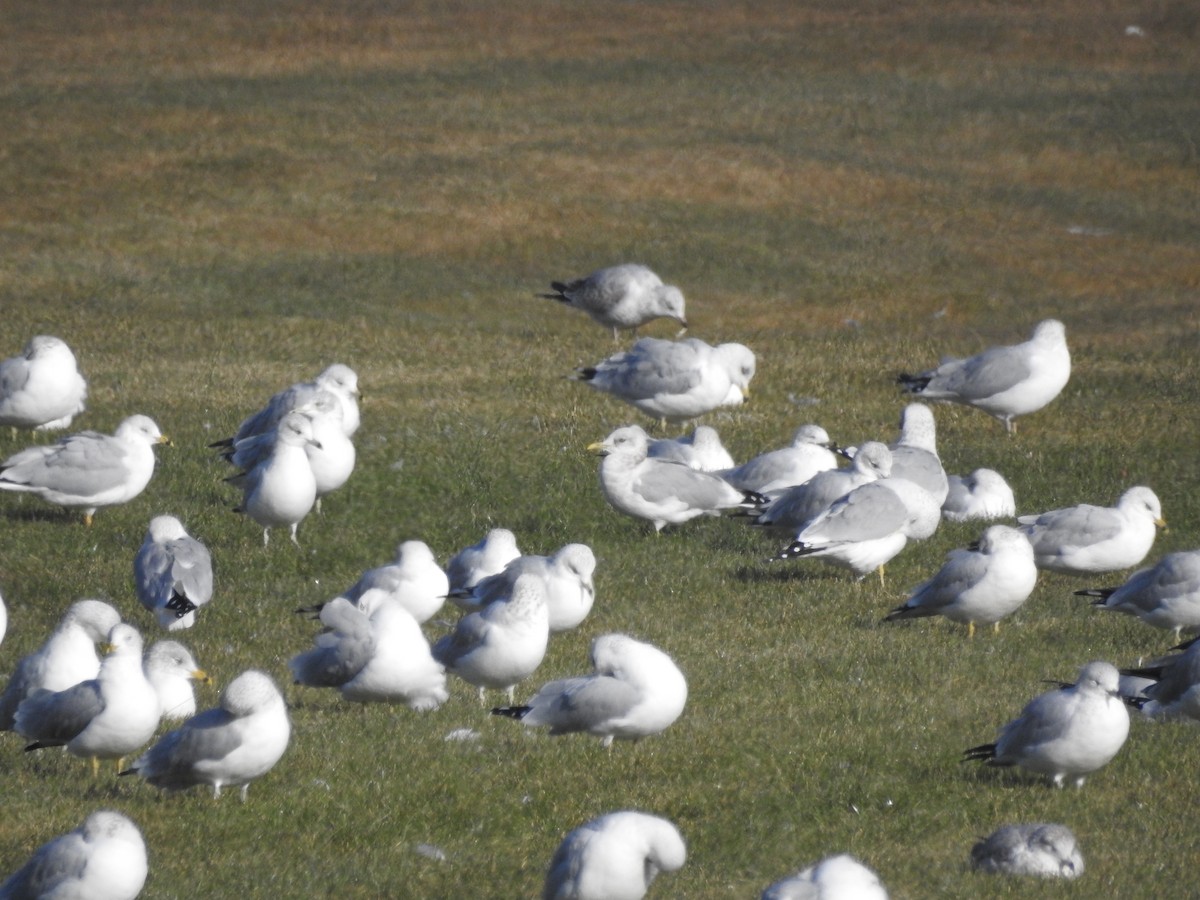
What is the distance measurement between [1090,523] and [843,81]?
3138 centimetres

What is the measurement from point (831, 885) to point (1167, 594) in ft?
19.3

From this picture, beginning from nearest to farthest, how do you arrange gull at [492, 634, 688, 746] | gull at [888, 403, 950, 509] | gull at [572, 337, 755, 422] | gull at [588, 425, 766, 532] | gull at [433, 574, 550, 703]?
gull at [492, 634, 688, 746]
gull at [433, 574, 550, 703]
gull at [588, 425, 766, 532]
gull at [888, 403, 950, 509]
gull at [572, 337, 755, 422]

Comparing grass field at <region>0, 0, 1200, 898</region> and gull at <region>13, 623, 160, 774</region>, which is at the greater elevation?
gull at <region>13, 623, 160, 774</region>

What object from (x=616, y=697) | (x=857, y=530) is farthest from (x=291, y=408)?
(x=616, y=697)

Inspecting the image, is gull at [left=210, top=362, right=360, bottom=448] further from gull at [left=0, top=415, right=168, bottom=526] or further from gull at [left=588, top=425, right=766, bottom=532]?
gull at [left=588, top=425, right=766, bottom=532]

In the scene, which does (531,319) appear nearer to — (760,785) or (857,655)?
(857,655)

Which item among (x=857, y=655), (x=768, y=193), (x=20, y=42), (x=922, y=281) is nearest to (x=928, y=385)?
A: (x=857, y=655)

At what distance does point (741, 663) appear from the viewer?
11.4 meters

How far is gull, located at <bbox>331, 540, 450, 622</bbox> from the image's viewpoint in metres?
11.5

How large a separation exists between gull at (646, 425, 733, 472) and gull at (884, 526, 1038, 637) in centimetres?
384

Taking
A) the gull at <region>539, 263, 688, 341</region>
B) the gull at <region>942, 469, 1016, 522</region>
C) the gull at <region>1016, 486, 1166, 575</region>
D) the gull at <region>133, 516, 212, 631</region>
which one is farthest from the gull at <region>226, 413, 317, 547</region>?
the gull at <region>539, 263, 688, 341</region>

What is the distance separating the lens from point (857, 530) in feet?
42.3

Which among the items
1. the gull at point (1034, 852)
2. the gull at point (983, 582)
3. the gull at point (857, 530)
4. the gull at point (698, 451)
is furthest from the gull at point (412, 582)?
the gull at point (1034, 852)

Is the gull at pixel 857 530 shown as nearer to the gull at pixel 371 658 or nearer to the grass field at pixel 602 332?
the grass field at pixel 602 332
